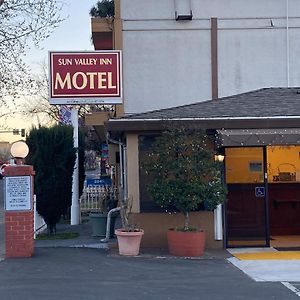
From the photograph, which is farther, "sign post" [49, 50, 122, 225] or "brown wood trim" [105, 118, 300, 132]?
"sign post" [49, 50, 122, 225]

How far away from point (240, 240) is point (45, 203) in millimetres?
5695

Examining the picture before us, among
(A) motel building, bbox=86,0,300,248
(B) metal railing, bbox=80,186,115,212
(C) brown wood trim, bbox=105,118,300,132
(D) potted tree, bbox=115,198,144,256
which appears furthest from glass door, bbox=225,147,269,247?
(B) metal railing, bbox=80,186,115,212

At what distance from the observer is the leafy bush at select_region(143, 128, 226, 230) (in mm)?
14586

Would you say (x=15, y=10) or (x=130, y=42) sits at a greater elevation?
(x=15, y=10)

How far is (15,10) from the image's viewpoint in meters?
21.0

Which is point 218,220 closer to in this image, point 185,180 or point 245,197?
point 245,197

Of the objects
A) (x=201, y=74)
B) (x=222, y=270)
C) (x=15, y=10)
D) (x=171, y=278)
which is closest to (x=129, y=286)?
(x=171, y=278)

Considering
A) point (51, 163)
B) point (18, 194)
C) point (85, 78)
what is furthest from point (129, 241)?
point (85, 78)

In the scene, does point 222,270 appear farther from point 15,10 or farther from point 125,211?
point 15,10

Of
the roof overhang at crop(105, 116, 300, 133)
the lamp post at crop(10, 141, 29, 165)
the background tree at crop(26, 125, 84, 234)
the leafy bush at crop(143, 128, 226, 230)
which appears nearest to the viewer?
the leafy bush at crop(143, 128, 226, 230)

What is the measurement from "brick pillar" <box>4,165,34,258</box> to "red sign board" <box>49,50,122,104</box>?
3.94 m

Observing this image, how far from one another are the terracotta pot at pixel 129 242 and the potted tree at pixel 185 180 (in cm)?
75

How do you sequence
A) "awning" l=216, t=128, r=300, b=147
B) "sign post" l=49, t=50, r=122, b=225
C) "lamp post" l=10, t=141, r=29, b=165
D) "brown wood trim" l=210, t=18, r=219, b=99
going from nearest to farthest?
"awning" l=216, t=128, r=300, b=147 → "lamp post" l=10, t=141, r=29, b=165 → "sign post" l=49, t=50, r=122, b=225 → "brown wood trim" l=210, t=18, r=219, b=99

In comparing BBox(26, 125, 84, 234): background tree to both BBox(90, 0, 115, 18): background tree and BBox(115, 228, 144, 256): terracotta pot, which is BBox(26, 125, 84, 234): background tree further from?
BBox(90, 0, 115, 18): background tree
